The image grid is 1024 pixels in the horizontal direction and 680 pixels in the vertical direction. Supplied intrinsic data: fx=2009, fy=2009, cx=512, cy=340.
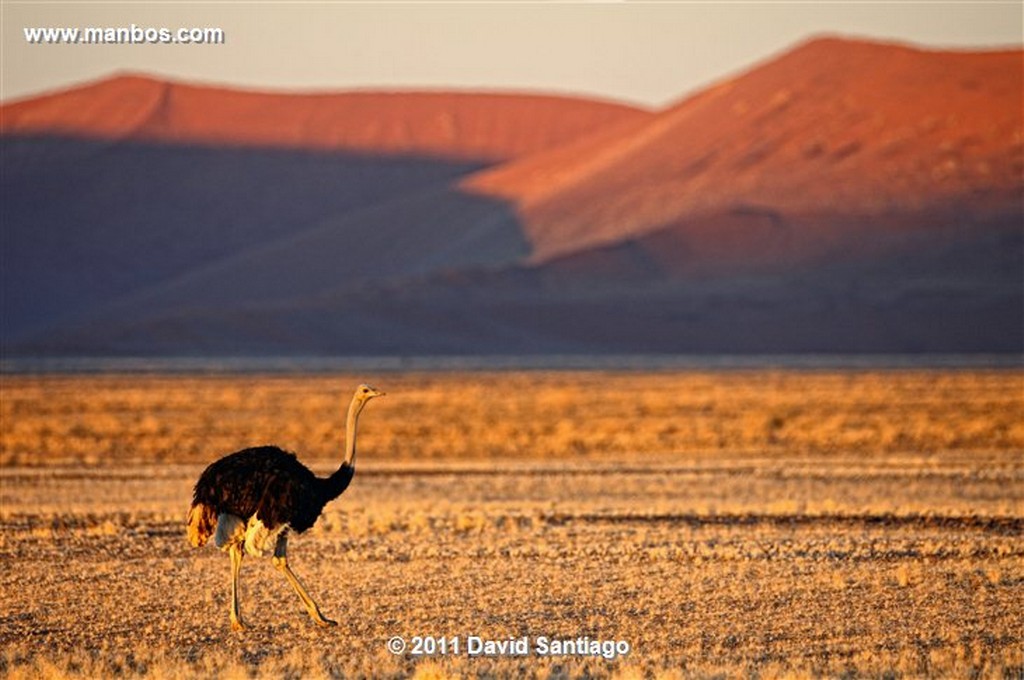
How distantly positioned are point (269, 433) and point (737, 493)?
58.2 ft

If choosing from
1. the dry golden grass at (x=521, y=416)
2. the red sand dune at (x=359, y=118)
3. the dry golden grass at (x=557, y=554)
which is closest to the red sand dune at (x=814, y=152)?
the red sand dune at (x=359, y=118)

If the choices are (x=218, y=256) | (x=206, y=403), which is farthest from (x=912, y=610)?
(x=218, y=256)

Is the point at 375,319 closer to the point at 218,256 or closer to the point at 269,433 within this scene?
the point at 218,256

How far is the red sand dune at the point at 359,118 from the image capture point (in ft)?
574

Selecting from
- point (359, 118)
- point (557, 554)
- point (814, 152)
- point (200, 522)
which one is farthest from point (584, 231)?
point (200, 522)

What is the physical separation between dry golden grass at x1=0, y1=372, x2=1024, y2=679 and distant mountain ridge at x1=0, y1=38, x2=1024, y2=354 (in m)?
52.5

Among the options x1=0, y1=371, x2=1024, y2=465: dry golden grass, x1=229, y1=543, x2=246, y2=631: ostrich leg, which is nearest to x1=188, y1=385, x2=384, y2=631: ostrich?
x1=229, y1=543, x2=246, y2=631: ostrich leg

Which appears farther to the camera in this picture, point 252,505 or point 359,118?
point 359,118

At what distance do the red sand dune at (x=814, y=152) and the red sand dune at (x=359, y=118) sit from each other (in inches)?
1467

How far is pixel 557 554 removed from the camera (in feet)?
61.1

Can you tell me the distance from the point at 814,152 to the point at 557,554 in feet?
353

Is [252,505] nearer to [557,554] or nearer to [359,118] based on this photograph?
[557,554]

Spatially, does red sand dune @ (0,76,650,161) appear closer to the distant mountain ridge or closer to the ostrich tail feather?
the distant mountain ridge

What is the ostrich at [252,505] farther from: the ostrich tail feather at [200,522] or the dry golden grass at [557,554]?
the dry golden grass at [557,554]
